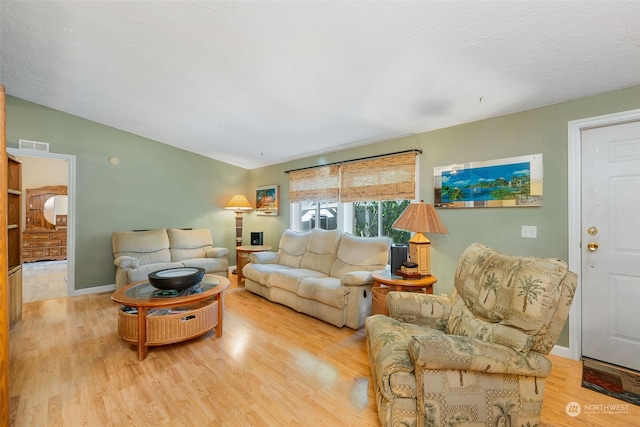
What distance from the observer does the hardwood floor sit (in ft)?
5.31

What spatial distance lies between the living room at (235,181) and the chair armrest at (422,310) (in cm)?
88

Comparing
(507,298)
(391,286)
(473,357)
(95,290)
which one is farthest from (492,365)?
(95,290)

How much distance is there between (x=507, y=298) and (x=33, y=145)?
5.61 m

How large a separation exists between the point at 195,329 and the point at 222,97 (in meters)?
2.35

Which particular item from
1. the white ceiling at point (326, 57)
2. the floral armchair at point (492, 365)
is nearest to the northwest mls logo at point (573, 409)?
the floral armchair at point (492, 365)

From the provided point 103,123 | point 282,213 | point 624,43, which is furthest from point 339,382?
point 103,123

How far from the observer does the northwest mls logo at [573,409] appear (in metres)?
1.65

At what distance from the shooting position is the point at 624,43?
1.61 metres

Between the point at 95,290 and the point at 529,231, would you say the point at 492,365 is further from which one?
the point at 95,290

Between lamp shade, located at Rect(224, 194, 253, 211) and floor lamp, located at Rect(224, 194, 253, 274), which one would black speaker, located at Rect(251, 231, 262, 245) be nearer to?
floor lamp, located at Rect(224, 194, 253, 274)

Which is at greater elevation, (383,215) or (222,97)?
(222,97)

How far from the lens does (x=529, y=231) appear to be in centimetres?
246

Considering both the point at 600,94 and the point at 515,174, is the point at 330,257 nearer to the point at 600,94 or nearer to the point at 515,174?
the point at 515,174

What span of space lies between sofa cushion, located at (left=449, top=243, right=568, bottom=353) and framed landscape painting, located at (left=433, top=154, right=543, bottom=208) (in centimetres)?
105
